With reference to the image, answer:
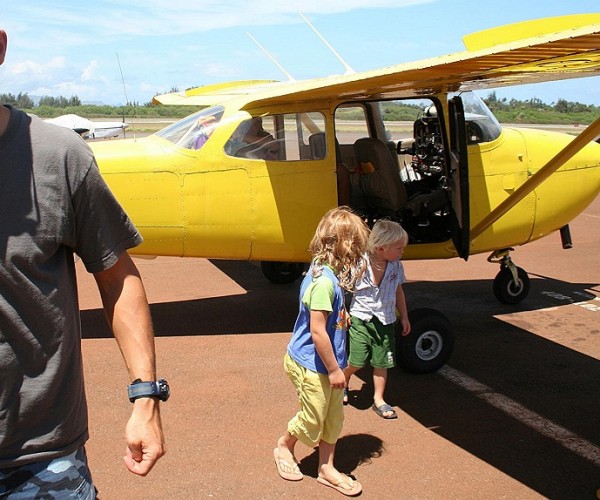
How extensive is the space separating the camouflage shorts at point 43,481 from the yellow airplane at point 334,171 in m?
4.41

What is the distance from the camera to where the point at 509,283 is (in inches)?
314

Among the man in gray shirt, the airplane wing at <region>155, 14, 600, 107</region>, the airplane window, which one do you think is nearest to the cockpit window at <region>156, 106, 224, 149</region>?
the airplane window

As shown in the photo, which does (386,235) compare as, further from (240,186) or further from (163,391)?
(163,391)

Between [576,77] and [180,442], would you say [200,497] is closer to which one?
[180,442]

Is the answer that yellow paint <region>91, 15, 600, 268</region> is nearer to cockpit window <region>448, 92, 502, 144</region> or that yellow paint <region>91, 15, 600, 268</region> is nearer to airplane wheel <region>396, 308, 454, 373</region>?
cockpit window <region>448, 92, 502, 144</region>

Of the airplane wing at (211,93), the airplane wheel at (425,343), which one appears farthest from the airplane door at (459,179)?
the airplane wing at (211,93)

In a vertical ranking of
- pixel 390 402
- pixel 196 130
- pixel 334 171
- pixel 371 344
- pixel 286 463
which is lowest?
pixel 390 402

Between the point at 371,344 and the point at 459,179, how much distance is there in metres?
2.38

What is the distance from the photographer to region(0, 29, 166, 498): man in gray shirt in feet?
6.53

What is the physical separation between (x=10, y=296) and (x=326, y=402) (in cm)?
228

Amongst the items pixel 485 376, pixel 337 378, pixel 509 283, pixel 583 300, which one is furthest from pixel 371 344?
pixel 583 300

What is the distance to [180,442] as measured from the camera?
4.62 m

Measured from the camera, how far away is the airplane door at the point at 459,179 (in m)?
6.67

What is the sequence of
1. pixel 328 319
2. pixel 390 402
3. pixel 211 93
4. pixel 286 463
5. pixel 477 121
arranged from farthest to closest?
pixel 211 93 < pixel 477 121 < pixel 390 402 < pixel 286 463 < pixel 328 319
